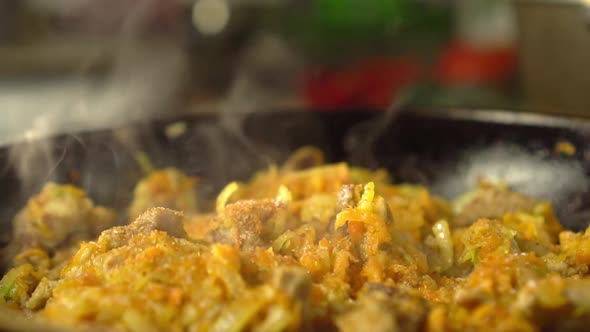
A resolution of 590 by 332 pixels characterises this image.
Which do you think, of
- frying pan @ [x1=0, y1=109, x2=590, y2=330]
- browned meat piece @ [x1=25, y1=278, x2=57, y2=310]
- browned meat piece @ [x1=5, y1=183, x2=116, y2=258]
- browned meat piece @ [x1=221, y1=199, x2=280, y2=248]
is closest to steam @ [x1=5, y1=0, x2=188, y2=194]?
frying pan @ [x1=0, y1=109, x2=590, y2=330]

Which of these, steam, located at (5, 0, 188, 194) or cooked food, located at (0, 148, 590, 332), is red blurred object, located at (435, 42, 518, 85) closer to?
steam, located at (5, 0, 188, 194)

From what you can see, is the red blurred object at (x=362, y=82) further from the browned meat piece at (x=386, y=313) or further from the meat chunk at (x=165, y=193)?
the browned meat piece at (x=386, y=313)

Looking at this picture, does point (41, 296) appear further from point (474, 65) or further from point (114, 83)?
point (474, 65)

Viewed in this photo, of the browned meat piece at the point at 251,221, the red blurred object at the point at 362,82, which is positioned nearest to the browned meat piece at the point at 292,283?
the browned meat piece at the point at 251,221

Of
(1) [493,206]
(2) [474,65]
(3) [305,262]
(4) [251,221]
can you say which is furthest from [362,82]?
(3) [305,262]

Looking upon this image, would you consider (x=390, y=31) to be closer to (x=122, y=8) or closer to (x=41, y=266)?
(x=122, y=8)

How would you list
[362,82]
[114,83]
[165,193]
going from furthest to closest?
1. [114,83]
2. [362,82]
3. [165,193]
